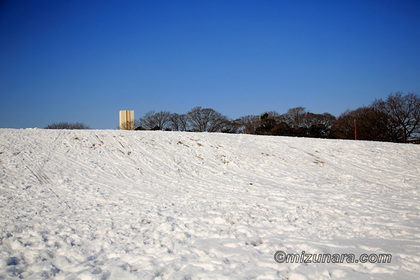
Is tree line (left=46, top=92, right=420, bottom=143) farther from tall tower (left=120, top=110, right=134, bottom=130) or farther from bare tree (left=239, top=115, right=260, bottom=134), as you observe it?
tall tower (left=120, top=110, right=134, bottom=130)

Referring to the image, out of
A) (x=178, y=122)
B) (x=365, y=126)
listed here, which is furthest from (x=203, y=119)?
(x=365, y=126)

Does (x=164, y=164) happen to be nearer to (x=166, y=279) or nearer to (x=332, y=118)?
(x=166, y=279)

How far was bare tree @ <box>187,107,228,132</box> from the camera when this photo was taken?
44.6 m

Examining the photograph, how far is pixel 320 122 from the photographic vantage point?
45.9 metres

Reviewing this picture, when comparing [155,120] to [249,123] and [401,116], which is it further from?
[401,116]

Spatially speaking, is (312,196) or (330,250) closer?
(330,250)

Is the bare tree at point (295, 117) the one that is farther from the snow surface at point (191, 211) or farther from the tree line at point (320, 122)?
the snow surface at point (191, 211)

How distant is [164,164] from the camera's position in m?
10.9

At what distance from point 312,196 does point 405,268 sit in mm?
3959

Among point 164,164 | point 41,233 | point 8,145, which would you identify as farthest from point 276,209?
point 8,145

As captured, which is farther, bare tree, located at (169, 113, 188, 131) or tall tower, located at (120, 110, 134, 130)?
bare tree, located at (169, 113, 188, 131)

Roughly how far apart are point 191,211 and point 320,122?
150 ft

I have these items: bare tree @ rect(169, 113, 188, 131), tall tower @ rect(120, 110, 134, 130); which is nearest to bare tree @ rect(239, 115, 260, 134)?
bare tree @ rect(169, 113, 188, 131)

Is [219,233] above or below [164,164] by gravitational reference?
below
